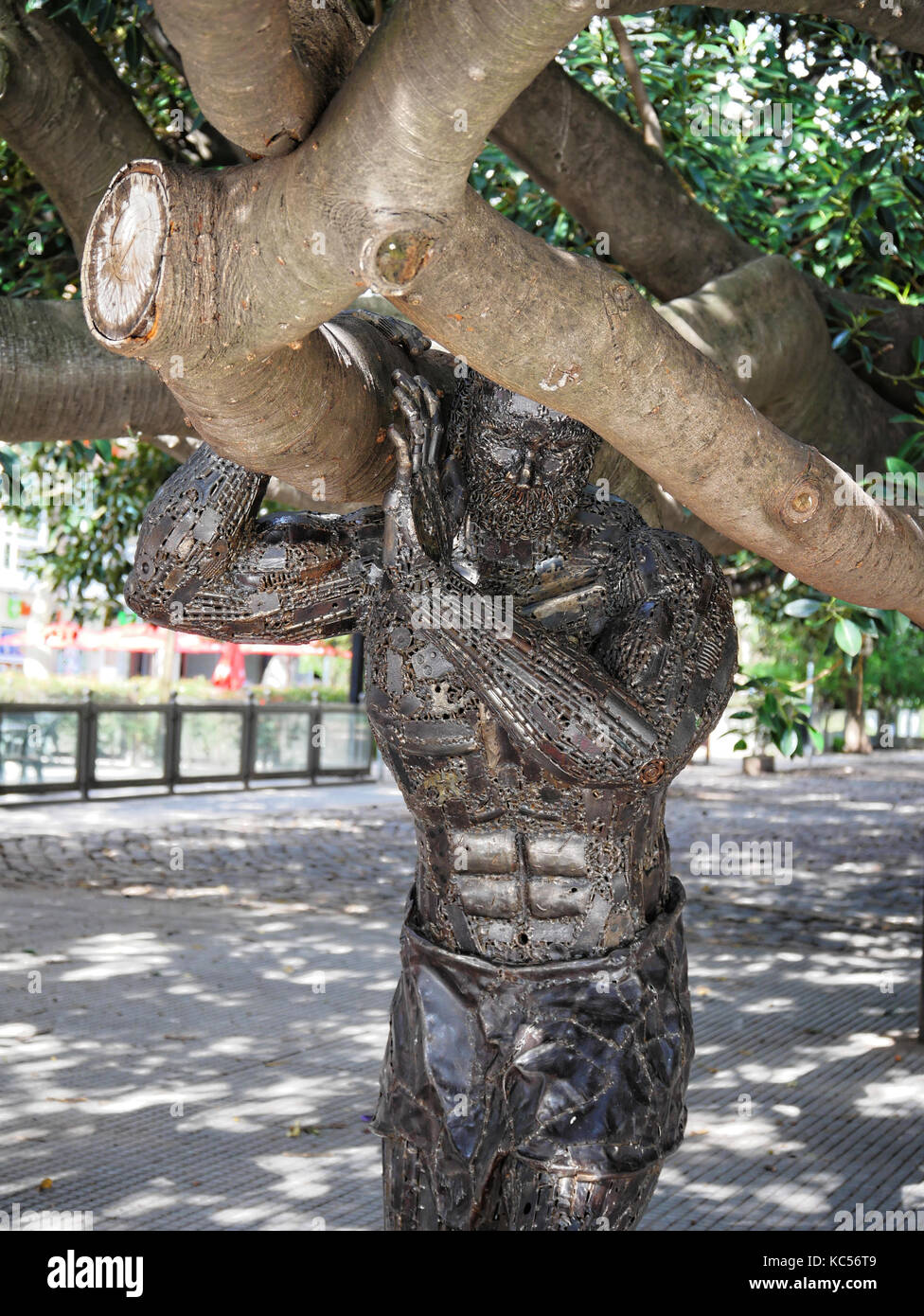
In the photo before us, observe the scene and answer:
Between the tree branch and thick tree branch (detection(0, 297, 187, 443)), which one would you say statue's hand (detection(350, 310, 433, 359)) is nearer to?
thick tree branch (detection(0, 297, 187, 443))

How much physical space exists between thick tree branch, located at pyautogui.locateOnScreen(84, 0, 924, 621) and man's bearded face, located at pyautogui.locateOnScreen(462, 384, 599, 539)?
1.36 feet

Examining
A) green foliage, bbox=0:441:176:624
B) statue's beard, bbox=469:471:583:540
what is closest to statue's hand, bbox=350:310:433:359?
statue's beard, bbox=469:471:583:540

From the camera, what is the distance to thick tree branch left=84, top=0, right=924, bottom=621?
137cm

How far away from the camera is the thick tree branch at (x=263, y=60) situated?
4.32ft

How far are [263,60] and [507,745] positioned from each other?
1270 mm

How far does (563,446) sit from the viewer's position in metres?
2.41

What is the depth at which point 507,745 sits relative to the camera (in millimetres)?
2336

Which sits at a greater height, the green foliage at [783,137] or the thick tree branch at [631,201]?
the green foliage at [783,137]

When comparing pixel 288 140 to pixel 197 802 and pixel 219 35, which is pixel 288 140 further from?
pixel 197 802

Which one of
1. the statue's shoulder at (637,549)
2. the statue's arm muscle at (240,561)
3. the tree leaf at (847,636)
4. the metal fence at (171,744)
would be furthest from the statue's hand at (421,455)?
the metal fence at (171,744)

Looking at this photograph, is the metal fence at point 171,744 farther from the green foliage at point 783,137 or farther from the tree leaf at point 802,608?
the tree leaf at point 802,608

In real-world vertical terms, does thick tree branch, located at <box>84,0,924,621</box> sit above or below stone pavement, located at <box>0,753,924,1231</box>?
above

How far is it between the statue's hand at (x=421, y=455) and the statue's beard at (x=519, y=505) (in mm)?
172

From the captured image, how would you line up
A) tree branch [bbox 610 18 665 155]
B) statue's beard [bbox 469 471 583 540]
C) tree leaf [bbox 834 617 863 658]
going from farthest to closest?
tree branch [bbox 610 18 665 155]
tree leaf [bbox 834 617 863 658]
statue's beard [bbox 469 471 583 540]
